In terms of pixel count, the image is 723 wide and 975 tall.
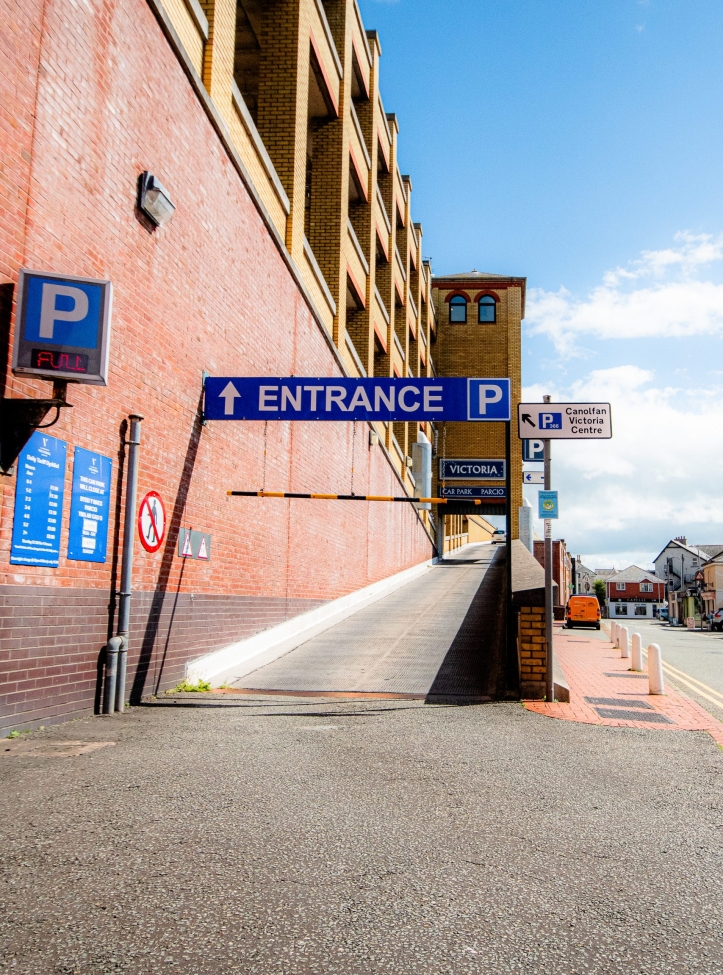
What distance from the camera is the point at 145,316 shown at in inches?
357

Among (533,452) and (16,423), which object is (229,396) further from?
(533,452)

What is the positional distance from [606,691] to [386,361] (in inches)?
797

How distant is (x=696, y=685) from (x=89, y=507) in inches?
422

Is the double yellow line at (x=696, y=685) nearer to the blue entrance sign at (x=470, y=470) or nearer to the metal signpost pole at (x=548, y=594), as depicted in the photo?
the metal signpost pole at (x=548, y=594)

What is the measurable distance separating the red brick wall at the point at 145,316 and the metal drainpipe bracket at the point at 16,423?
0.58 feet

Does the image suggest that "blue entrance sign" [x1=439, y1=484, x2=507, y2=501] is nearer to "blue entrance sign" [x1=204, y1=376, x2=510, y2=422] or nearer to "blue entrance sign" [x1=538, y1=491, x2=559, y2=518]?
"blue entrance sign" [x1=204, y1=376, x2=510, y2=422]

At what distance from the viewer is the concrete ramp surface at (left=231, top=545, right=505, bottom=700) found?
35.0 ft

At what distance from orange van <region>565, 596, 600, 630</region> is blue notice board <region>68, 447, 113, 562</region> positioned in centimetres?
3597

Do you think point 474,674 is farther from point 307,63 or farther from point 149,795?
point 307,63

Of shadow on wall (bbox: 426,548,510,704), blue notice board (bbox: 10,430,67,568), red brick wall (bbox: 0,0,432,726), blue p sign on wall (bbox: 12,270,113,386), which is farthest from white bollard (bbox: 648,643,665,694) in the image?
blue p sign on wall (bbox: 12,270,113,386)

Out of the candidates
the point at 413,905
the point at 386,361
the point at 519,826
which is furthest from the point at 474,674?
the point at 386,361

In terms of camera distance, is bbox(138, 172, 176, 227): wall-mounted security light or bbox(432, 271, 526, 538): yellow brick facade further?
bbox(432, 271, 526, 538): yellow brick facade

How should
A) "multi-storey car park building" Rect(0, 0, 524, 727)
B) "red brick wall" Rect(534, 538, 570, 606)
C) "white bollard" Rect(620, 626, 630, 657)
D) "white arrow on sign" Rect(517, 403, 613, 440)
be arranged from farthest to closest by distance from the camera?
"red brick wall" Rect(534, 538, 570, 606) → "white bollard" Rect(620, 626, 630, 657) → "white arrow on sign" Rect(517, 403, 613, 440) → "multi-storey car park building" Rect(0, 0, 524, 727)

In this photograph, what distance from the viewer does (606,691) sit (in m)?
11.9
